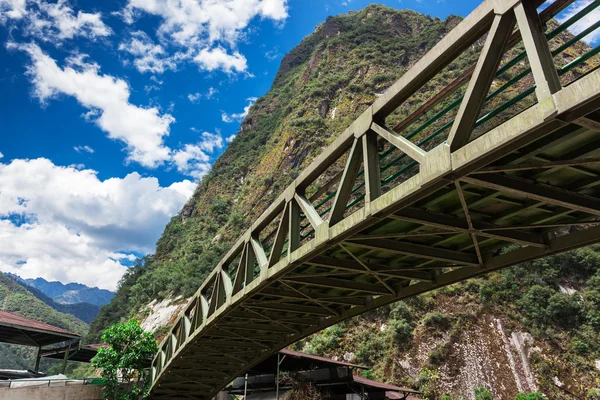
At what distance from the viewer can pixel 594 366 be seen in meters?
28.8

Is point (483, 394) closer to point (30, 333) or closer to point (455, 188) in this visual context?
point (30, 333)

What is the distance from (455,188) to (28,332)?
23.7 m

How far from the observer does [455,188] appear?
541 cm

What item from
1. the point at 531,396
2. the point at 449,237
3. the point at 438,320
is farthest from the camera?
the point at 438,320

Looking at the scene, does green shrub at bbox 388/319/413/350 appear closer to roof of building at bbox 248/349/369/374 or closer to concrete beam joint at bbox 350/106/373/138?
roof of building at bbox 248/349/369/374

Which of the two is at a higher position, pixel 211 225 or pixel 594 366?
pixel 211 225

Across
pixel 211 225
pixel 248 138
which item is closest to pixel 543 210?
pixel 211 225

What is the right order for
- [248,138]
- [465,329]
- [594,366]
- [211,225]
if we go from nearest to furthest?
[594,366] < [465,329] < [211,225] < [248,138]

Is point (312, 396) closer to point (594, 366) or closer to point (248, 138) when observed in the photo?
point (594, 366)

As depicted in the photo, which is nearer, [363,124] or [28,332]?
[363,124]

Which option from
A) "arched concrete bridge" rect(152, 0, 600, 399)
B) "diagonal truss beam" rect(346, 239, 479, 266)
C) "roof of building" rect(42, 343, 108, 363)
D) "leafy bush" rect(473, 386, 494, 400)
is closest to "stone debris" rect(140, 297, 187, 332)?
"roof of building" rect(42, 343, 108, 363)

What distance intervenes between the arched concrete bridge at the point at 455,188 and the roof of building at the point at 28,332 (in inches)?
508

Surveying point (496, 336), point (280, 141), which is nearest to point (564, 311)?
point (496, 336)

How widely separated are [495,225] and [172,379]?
16.5 metres
